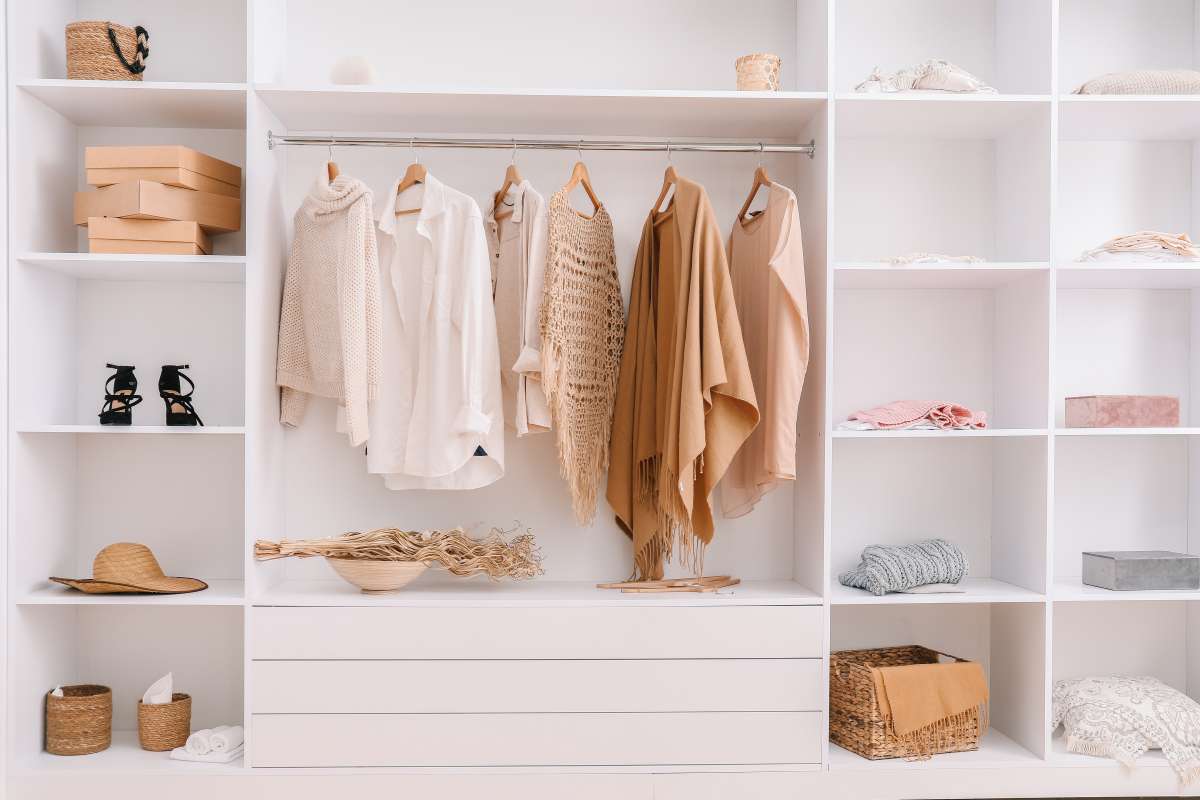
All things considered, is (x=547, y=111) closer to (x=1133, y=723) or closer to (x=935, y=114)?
(x=935, y=114)

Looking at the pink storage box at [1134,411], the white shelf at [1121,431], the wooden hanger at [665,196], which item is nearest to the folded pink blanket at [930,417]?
the white shelf at [1121,431]

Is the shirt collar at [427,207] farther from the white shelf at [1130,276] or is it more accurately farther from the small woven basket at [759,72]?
the white shelf at [1130,276]

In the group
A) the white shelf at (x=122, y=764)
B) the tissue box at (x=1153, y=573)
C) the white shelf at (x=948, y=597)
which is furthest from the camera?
the tissue box at (x=1153, y=573)

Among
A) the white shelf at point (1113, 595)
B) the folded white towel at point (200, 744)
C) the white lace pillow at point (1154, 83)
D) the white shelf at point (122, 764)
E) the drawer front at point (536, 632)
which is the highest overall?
the white lace pillow at point (1154, 83)

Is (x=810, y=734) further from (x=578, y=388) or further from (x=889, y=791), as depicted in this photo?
(x=578, y=388)

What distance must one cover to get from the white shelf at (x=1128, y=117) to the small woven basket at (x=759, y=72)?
0.73 meters

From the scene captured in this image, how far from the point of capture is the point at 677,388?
242 centimetres

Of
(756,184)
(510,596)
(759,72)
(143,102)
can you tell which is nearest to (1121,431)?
(756,184)

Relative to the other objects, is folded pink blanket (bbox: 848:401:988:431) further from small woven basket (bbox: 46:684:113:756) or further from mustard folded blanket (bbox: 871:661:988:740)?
small woven basket (bbox: 46:684:113:756)

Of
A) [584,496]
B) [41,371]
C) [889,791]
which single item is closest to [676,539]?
[584,496]

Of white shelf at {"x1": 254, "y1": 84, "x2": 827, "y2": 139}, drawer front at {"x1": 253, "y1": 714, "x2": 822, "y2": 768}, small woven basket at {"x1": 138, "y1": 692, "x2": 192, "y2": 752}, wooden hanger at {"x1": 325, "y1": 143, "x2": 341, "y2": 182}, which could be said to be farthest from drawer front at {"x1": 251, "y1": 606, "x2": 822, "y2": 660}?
white shelf at {"x1": 254, "y1": 84, "x2": 827, "y2": 139}

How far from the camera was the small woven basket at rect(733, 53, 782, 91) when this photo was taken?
8.19 feet

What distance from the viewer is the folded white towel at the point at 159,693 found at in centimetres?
251

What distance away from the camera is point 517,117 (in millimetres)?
2617
